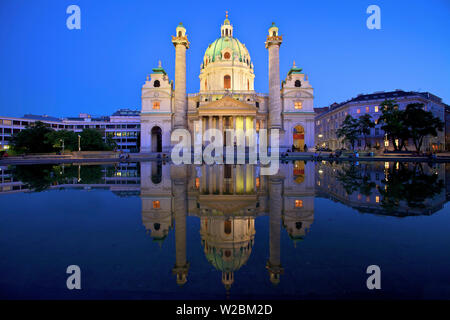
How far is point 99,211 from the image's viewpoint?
866 centimetres

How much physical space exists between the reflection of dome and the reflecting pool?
0.03 meters

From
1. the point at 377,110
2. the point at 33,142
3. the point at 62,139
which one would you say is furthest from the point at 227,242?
the point at 377,110

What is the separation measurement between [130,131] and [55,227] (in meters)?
110

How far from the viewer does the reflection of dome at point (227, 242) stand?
4.51 m

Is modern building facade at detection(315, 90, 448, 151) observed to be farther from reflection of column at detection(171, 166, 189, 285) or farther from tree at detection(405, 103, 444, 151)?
reflection of column at detection(171, 166, 189, 285)

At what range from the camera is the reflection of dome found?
451 centimetres

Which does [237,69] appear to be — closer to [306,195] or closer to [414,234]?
[306,195]

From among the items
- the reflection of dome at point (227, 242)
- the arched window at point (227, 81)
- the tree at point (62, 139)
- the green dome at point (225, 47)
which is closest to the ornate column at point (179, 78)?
the green dome at point (225, 47)

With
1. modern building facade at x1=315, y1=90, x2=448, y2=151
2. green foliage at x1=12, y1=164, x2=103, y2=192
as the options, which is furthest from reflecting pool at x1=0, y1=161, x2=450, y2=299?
modern building facade at x1=315, y1=90, x2=448, y2=151

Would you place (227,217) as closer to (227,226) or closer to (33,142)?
(227,226)

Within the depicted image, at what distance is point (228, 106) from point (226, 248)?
49033mm

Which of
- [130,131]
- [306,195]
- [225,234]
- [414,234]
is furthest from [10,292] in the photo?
[130,131]

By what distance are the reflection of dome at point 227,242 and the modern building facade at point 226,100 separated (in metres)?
46.3
